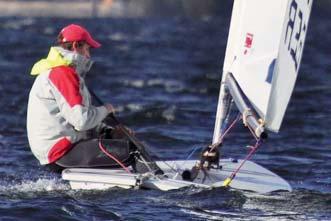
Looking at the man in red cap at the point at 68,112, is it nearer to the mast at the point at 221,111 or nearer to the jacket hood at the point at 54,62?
the jacket hood at the point at 54,62

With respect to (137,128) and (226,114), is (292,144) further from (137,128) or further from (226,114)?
(226,114)

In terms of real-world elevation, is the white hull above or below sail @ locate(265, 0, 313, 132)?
below

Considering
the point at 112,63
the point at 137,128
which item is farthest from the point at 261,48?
the point at 112,63

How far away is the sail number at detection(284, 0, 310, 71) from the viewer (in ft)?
30.3

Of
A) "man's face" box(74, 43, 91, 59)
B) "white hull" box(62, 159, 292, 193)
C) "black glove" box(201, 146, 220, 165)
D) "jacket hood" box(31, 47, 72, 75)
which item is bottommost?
"white hull" box(62, 159, 292, 193)

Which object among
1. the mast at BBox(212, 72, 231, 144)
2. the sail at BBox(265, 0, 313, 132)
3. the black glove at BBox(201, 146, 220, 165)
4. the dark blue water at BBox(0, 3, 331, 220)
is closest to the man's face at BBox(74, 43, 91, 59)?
the dark blue water at BBox(0, 3, 331, 220)

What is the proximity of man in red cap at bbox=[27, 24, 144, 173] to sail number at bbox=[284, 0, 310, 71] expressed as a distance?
1464 mm

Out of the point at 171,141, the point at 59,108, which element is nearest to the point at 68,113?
the point at 59,108

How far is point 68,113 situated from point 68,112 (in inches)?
0.4

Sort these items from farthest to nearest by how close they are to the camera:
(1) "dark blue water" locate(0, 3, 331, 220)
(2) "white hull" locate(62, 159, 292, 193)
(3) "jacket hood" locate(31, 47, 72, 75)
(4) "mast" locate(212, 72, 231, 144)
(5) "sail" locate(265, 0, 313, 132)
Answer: (4) "mast" locate(212, 72, 231, 144) < (5) "sail" locate(265, 0, 313, 132) < (2) "white hull" locate(62, 159, 292, 193) < (3) "jacket hood" locate(31, 47, 72, 75) < (1) "dark blue water" locate(0, 3, 331, 220)

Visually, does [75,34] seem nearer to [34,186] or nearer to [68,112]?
[68,112]

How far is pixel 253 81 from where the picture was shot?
9.36 metres

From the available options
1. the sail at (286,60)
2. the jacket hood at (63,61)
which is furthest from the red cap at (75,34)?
the sail at (286,60)

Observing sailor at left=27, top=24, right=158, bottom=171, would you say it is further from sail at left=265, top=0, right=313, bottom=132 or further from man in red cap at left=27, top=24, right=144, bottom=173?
sail at left=265, top=0, right=313, bottom=132
